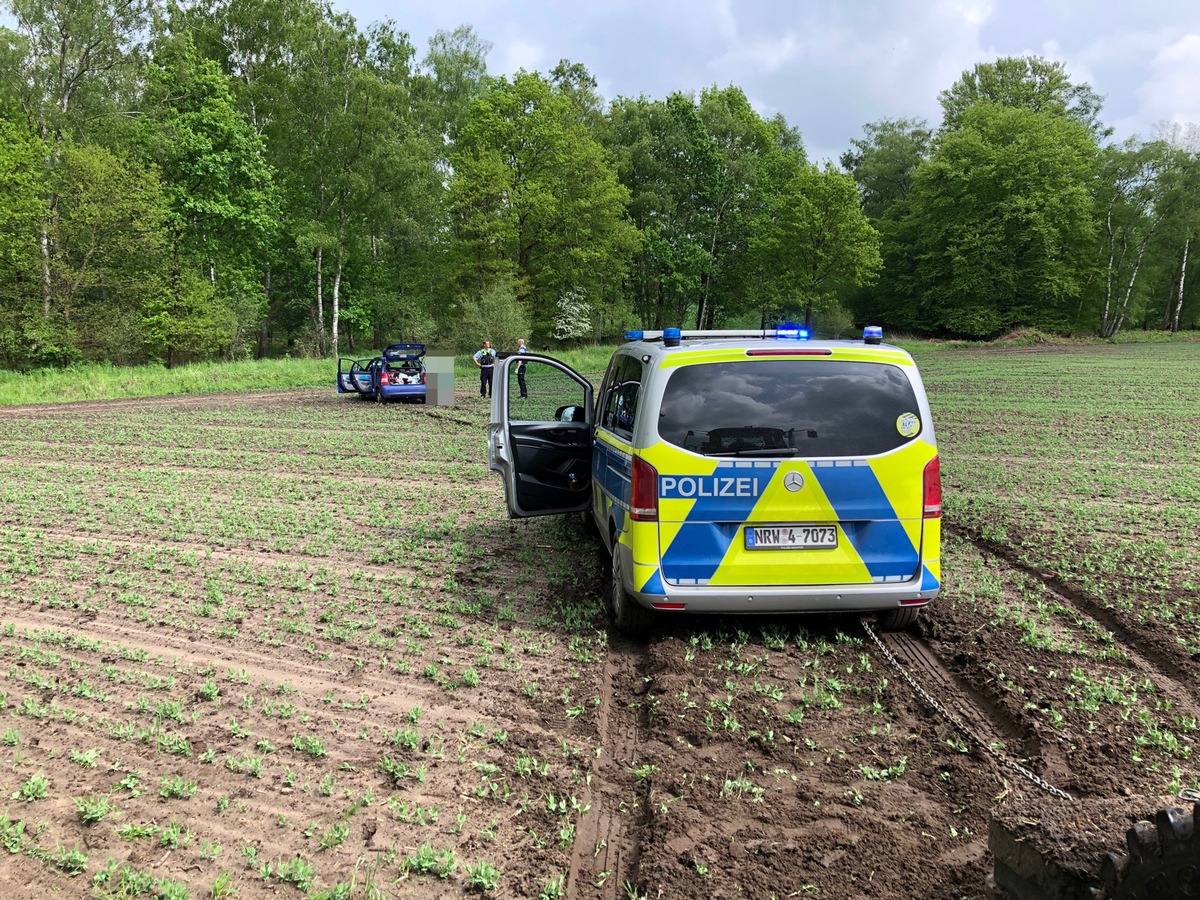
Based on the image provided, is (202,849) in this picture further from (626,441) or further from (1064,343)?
(1064,343)

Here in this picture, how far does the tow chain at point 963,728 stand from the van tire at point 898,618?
0.36 ft

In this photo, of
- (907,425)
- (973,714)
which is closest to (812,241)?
(907,425)

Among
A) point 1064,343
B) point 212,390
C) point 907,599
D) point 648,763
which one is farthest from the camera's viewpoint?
point 1064,343

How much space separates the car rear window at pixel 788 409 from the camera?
5.03 metres

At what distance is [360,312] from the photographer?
47.1 m

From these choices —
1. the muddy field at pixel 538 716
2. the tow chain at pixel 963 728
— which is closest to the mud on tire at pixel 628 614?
the muddy field at pixel 538 716

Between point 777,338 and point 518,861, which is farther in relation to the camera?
point 777,338

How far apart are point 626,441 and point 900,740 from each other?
2.55 meters

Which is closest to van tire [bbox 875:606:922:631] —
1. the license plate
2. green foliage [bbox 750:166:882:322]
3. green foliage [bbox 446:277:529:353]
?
the license plate

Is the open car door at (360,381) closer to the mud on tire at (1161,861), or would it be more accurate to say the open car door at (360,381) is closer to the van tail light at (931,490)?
the van tail light at (931,490)

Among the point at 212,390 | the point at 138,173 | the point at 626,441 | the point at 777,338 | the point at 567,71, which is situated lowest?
the point at 212,390

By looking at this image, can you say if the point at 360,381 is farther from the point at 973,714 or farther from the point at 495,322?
the point at 973,714

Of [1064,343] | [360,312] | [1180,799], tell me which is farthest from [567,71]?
[1180,799]

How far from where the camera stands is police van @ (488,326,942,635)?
498 cm
